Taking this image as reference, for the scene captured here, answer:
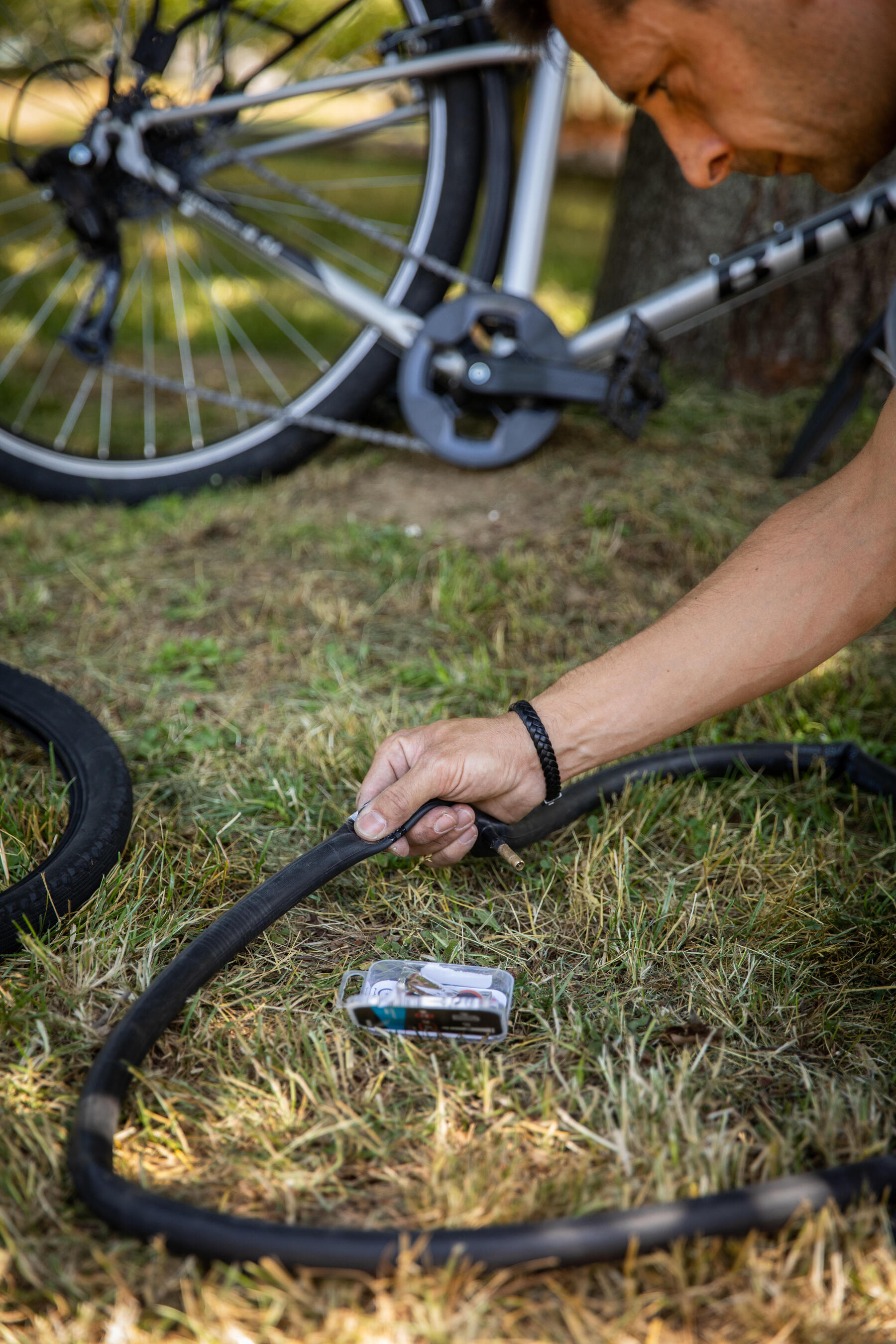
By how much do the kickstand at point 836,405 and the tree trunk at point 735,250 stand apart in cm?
27

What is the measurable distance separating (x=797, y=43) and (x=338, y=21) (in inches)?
73.6

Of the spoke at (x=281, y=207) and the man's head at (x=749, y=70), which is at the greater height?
the spoke at (x=281, y=207)

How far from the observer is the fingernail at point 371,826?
4.47 feet

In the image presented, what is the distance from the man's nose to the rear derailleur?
0.94 meters

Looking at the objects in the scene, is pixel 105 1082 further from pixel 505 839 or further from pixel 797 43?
pixel 797 43

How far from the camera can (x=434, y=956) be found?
1419mm

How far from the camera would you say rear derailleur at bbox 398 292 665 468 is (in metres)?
2.56

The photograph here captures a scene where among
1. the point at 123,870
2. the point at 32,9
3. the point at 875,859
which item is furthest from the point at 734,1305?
the point at 32,9

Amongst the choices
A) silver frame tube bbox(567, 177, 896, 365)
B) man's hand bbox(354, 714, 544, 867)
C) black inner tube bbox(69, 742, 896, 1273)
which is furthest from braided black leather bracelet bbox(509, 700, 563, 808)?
silver frame tube bbox(567, 177, 896, 365)

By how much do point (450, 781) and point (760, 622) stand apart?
47 cm

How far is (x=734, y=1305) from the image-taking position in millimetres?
958

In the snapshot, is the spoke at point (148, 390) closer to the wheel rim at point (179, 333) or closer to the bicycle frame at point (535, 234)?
the wheel rim at point (179, 333)

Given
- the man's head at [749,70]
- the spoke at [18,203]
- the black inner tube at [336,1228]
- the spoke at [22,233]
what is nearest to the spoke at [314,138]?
the spoke at [18,203]

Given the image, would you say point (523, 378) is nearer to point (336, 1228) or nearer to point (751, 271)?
point (751, 271)
